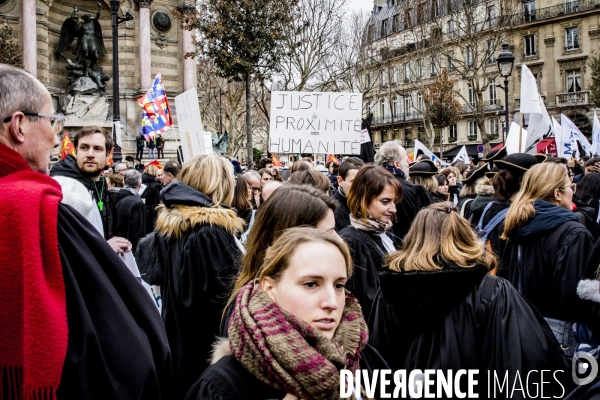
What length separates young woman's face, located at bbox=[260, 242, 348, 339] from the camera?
6.28 ft

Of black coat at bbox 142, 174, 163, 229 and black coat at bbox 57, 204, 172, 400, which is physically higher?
black coat at bbox 142, 174, 163, 229

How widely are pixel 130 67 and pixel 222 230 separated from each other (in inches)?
958

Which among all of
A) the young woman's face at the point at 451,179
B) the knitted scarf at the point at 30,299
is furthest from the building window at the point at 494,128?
the knitted scarf at the point at 30,299

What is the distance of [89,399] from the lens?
5.71ft

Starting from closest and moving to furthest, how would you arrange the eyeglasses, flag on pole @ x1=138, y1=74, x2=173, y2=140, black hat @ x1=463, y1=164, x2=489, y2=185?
the eyeglasses → black hat @ x1=463, y1=164, x2=489, y2=185 → flag on pole @ x1=138, y1=74, x2=173, y2=140

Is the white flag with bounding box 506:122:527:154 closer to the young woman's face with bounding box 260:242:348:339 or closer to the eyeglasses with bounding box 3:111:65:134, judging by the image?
the young woman's face with bounding box 260:242:348:339

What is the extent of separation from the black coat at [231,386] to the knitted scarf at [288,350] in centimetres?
7

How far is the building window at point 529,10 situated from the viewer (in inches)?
2002

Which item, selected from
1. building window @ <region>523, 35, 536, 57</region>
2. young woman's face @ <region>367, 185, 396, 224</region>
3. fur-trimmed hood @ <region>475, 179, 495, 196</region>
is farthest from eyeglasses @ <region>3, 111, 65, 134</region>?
building window @ <region>523, 35, 536, 57</region>

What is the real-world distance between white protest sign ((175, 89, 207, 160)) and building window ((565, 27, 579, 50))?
4891cm

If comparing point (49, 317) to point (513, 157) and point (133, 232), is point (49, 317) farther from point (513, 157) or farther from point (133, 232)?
point (133, 232)

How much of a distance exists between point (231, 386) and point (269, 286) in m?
0.39

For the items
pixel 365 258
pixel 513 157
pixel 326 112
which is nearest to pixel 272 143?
pixel 326 112

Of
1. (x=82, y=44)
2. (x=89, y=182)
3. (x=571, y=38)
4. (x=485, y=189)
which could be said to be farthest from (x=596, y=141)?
(x=571, y=38)
